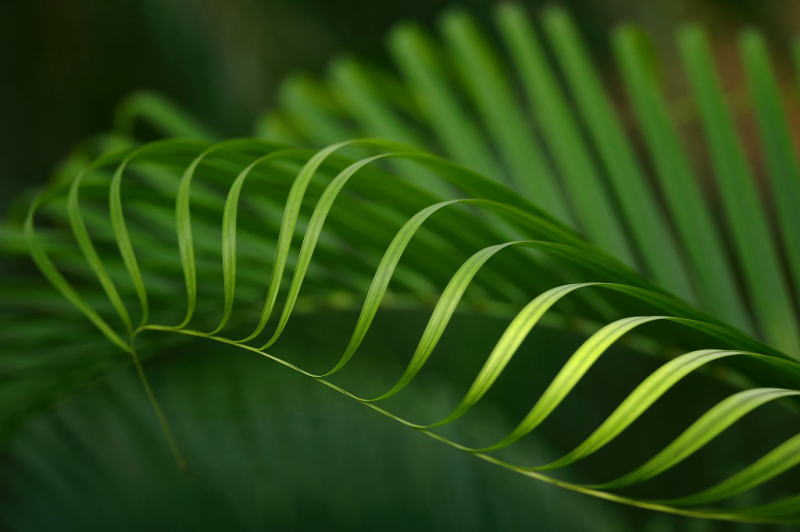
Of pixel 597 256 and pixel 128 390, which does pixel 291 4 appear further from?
pixel 597 256

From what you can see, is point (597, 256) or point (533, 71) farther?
point (533, 71)

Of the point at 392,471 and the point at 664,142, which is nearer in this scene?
the point at 664,142

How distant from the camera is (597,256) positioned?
354 mm

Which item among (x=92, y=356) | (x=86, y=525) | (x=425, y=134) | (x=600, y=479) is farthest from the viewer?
(x=425, y=134)

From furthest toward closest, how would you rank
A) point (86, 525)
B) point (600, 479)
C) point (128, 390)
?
point (600, 479) → point (128, 390) → point (86, 525)

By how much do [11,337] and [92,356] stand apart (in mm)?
101

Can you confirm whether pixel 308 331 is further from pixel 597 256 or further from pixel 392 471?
pixel 597 256

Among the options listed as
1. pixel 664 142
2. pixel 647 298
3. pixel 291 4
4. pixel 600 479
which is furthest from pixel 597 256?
pixel 291 4

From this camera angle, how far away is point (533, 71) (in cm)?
68

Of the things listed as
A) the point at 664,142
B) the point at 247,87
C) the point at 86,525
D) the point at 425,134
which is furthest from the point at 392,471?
the point at 247,87

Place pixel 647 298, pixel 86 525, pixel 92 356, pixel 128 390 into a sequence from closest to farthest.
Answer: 1. pixel 647 298
2. pixel 92 356
3. pixel 86 525
4. pixel 128 390

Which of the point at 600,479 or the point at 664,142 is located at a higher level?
the point at 664,142

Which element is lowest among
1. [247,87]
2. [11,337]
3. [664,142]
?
[11,337]

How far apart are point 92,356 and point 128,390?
10.2 inches
